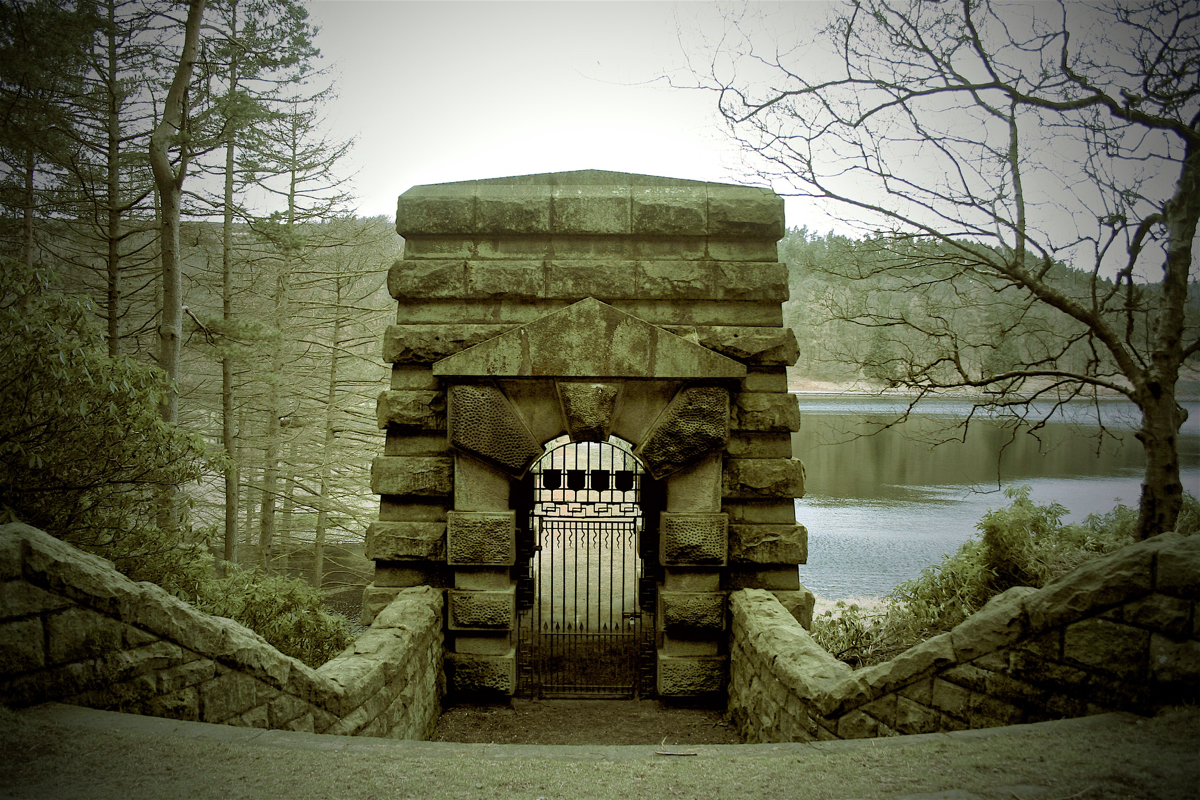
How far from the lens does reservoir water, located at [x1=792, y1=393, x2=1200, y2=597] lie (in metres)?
10.6

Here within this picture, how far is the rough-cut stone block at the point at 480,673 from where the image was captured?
4969 mm

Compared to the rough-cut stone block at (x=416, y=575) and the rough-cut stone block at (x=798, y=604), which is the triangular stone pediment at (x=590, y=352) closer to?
the rough-cut stone block at (x=416, y=575)

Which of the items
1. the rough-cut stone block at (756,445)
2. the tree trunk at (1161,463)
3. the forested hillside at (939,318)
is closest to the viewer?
the rough-cut stone block at (756,445)

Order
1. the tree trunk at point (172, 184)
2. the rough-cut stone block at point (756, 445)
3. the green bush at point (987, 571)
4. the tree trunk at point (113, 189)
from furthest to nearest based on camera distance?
the tree trunk at point (113, 189), the tree trunk at point (172, 184), the green bush at point (987, 571), the rough-cut stone block at point (756, 445)

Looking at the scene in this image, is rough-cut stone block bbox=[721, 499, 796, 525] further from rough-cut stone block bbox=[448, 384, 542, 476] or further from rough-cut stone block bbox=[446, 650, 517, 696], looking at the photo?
rough-cut stone block bbox=[446, 650, 517, 696]

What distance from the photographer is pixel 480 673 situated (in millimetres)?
4973

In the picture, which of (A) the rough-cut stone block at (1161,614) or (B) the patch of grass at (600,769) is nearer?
(B) the patch of grass at (600,769)

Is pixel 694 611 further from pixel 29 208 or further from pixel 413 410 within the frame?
pixel 29 208

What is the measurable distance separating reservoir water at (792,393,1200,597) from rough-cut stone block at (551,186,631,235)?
14.1 feet

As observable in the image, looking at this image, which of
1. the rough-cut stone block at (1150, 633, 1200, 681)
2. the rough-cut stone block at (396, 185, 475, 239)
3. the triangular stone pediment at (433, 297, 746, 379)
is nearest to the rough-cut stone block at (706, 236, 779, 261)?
the triangular stone pediment at (433, 297, 746, 379)

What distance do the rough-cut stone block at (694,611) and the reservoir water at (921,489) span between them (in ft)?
12.2

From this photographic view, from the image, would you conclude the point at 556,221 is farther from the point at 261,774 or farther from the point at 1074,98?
the point at 1074,98

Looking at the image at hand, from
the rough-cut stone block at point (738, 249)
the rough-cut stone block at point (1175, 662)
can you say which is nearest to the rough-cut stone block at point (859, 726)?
the rough-cut stone block at point (1175, 662)

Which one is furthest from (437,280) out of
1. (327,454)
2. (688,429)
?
(327,454)
